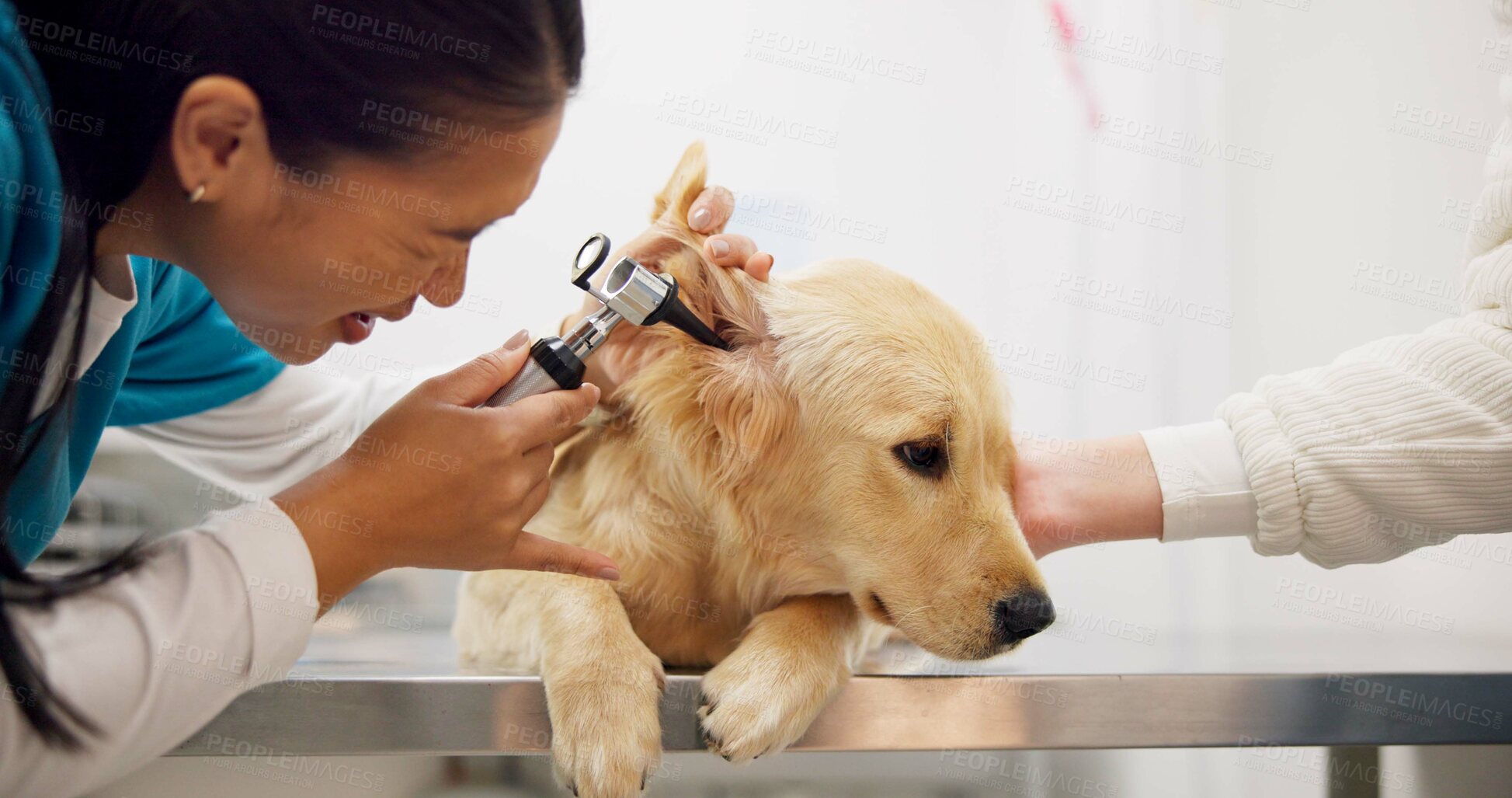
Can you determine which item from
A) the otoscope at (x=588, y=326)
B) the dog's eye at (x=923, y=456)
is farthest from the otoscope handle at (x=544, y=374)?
the dog's eye at (x=923, y=456)

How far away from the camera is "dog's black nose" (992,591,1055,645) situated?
2.56 ft

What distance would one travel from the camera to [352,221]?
1.97 feet

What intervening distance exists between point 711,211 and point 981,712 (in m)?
0.50

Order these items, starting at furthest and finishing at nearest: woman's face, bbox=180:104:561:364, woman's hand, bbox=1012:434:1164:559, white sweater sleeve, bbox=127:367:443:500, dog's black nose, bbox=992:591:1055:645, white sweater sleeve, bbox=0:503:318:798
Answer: white sweater sleeve, bbox=127:367:443:500
woman's hand, bbox=1012:434:1164:559
dog's black nose, bbox=992:591:1055:645
woman's face, bbox=180:104:561:364
white sweater sleeve, bbox=0:503:318:798

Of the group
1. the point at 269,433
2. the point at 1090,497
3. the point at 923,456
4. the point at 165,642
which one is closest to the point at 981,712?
the point at 923,456

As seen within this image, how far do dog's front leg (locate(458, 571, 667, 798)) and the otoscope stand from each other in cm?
20

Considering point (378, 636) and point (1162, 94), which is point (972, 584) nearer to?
point (378, 636)

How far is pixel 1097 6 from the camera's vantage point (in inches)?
56.4

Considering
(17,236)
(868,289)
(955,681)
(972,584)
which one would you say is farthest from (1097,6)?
(17,236)

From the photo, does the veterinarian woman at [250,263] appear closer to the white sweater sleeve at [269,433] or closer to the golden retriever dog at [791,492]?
the golden retriever dog at [791,492]

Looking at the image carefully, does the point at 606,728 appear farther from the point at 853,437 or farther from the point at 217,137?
the point at 217,137

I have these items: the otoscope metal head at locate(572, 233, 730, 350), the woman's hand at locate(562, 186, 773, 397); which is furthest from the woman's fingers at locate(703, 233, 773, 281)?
the otoscope metal head at locate(572, 233, 730, 350)

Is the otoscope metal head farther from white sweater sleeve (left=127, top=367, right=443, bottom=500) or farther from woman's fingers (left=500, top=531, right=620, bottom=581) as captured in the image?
white sweater sleeve (left=127, top=367, right=443, bottom=500)

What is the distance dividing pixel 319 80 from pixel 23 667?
14.1 inches
